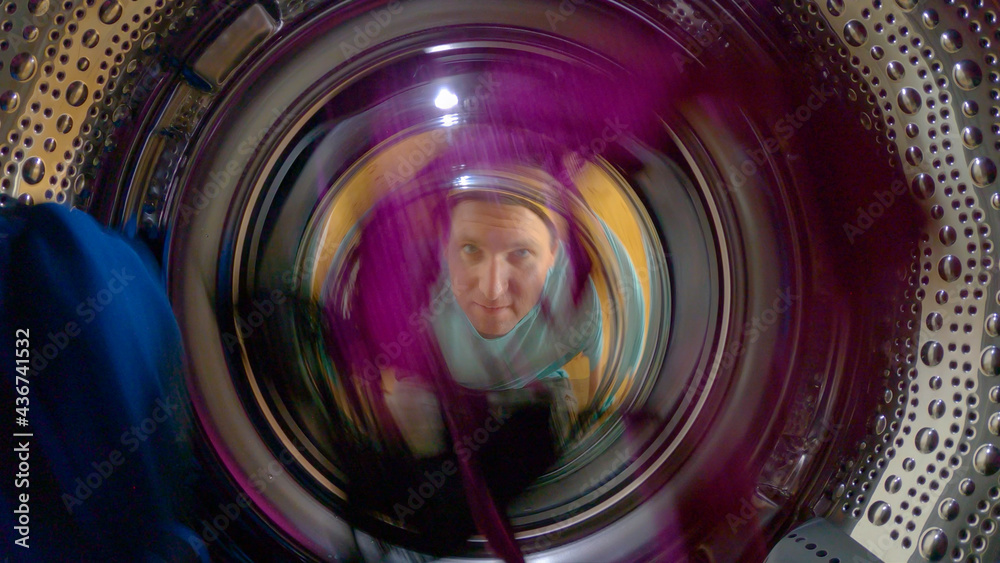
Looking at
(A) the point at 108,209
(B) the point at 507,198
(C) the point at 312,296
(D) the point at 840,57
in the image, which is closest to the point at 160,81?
(A) the point at 108,209

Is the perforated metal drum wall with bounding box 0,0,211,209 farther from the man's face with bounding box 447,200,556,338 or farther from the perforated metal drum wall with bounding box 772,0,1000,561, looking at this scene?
the perforated metal drum wall with bounding box 772,0,1000,561

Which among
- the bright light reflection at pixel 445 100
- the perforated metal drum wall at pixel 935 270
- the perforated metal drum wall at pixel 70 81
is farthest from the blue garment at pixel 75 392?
the perforated metal drum wall at pixel 935 270

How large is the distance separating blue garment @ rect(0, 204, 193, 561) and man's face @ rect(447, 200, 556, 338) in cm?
30

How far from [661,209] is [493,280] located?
201 millimetres

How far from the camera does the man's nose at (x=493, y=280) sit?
0.63 meters

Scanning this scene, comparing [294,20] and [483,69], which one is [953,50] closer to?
[483,69]

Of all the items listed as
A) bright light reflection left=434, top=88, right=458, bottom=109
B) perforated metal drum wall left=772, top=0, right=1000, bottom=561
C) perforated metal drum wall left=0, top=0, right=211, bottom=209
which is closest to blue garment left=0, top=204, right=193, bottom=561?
perforated metal drum wall left=0, top=0, right=211, bottom=209

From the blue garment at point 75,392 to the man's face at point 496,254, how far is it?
0.30 m

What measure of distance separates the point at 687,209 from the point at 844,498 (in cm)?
22

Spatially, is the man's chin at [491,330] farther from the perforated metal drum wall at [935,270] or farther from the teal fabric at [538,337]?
the perforated metal drum wall at [935,270]

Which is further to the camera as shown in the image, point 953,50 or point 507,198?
point 507,198

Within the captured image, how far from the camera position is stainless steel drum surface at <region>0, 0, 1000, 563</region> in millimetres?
376

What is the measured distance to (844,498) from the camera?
16.6 inches

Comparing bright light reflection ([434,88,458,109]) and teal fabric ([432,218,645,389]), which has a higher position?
bright light reflection ([434,88,458,109])
